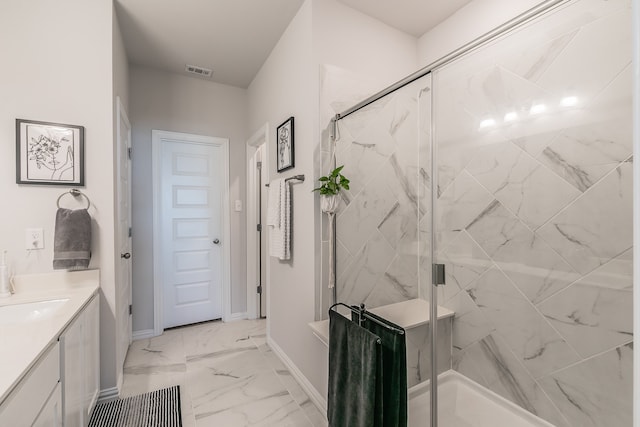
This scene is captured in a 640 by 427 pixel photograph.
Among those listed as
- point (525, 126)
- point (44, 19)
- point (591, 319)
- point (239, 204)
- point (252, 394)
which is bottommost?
point (252, 394)

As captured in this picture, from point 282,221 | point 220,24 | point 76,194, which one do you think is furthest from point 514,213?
point 76,194

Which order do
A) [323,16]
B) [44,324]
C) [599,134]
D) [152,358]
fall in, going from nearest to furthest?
[44,324] < [599,134] < [323,16] < [152,358]

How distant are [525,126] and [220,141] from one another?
2.84 metres

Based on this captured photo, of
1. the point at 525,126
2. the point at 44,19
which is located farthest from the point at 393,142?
the point at 44,19

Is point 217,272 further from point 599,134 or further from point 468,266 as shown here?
point 599,134

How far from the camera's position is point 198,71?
299cm

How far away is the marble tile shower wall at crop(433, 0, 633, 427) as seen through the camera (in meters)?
1.26

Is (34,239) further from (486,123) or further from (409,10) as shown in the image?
(409,10)

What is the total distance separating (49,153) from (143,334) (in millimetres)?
1990

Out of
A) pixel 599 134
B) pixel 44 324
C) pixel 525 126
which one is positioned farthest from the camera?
pixel 525 126

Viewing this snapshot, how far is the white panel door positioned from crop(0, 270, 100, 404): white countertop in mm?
1262

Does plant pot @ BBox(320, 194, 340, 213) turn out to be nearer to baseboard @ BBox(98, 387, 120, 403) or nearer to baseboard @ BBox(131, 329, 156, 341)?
baseboard @ BBox(98, 387, 120, 403)

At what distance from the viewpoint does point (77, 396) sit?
137 cm

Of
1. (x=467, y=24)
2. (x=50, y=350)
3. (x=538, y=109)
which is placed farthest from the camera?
(x=467, y=24)
